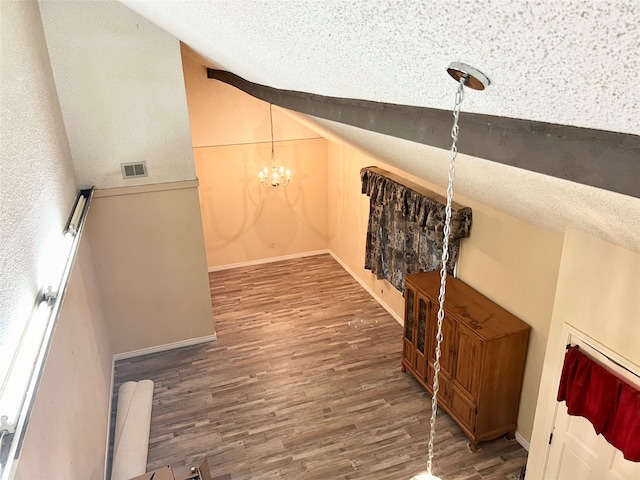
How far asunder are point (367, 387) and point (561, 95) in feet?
A: 16.3

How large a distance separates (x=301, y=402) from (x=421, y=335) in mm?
1565

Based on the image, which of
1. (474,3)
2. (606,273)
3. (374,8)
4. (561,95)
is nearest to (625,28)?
(474,3)

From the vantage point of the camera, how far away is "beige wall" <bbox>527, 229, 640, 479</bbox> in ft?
8.87

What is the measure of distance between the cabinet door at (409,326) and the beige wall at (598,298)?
2.06 m

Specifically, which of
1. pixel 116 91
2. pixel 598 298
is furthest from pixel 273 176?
pixel 598 298

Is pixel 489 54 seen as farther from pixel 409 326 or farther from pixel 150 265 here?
pixel 150 265

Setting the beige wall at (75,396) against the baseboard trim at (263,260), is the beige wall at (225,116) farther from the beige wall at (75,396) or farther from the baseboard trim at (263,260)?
the beige wall at (75,396)

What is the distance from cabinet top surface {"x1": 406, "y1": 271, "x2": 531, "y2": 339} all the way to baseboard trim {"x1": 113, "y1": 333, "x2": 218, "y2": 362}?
9.86 feet

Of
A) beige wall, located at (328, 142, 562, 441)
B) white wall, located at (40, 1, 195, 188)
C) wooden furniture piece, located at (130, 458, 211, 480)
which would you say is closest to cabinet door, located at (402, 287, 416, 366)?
beige wall, located at (328, 142, 562, 441)

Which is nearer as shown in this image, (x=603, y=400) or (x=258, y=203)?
(x=603, y=400)

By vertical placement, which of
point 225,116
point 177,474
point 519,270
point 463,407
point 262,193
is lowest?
point 463,407

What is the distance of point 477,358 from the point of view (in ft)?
14.3

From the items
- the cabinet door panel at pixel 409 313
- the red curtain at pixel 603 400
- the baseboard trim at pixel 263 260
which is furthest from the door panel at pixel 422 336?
the baseboard trim at pixel 263 260

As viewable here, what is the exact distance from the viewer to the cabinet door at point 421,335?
5136 mm
